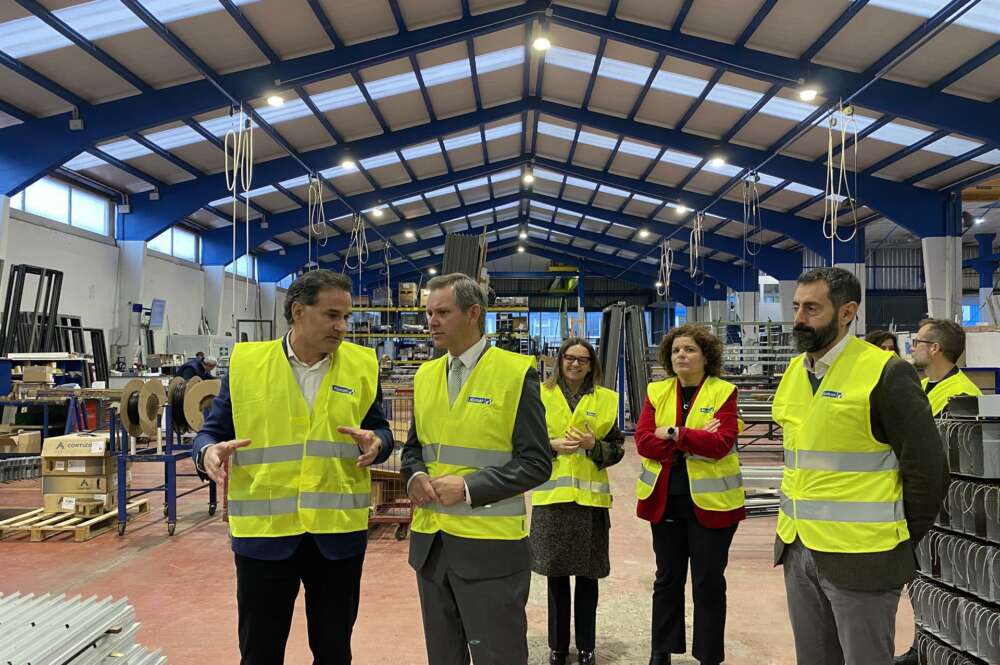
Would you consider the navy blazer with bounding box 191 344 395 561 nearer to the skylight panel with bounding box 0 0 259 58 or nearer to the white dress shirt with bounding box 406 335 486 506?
the white dress shirt with bounding box 406 335 486 506

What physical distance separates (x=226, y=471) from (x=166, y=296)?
1777 cm

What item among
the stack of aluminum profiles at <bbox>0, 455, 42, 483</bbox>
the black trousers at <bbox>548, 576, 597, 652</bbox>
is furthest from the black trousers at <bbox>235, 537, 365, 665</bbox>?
the stack of aluminum profiles at <bbox>0, 455, 42, 483</bbox>

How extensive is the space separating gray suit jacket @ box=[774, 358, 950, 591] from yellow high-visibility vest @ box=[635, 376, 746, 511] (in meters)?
0.96

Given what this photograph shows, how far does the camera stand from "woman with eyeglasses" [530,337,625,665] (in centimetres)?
354

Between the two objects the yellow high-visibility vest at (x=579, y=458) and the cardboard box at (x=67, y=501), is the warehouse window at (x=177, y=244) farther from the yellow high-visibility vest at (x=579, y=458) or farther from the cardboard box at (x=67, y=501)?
the yellow high-visibility vest at (x=579, y=458)

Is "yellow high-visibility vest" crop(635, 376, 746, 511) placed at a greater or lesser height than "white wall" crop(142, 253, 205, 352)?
lesser

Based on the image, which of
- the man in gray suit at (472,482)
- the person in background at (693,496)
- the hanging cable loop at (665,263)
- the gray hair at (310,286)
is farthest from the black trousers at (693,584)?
the hanging cable loop at (665,263)

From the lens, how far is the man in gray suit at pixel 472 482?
2238 millimetres

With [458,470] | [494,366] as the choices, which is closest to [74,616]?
[458,470]

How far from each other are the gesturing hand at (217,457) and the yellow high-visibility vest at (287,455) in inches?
4.1

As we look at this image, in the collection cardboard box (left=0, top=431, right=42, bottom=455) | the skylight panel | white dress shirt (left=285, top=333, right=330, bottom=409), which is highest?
the skylight panel

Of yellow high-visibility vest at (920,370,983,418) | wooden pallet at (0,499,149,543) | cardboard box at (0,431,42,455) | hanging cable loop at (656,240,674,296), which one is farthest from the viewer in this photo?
hanging cable loop at (656,240,674,296)

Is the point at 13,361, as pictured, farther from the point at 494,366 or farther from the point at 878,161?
the point at 878,161

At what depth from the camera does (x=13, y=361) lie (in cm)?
1132
